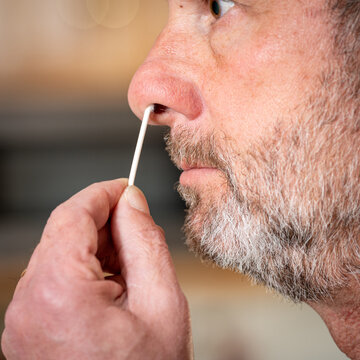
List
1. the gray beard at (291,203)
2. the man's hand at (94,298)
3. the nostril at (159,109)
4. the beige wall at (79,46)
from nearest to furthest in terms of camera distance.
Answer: the man's hand at (94,298), the gray beard at (291,203), the nostril at (159,109), the beige wall at (79,46)

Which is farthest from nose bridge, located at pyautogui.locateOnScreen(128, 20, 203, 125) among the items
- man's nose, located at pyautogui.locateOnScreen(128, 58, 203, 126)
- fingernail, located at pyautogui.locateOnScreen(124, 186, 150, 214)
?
fingernail, located at pyautogui.locateOnScreen(124, 186, 150, 214)

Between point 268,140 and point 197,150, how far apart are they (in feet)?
0.36

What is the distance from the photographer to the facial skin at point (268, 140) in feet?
1.99

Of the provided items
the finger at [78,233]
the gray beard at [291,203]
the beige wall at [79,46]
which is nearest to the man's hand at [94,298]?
the finger at [78,233]

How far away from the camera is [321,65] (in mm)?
601

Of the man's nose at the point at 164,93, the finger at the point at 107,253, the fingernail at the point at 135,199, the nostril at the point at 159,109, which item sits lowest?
the finger at the point at 107,253

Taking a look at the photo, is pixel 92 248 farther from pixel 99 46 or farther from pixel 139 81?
pixel 99 46

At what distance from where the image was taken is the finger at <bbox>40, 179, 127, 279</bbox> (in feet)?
1.75

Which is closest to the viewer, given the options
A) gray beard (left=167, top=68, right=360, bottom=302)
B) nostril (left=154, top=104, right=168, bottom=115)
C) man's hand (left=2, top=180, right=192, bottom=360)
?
man's hand (left=2, top=180, right=192, bottom=360)

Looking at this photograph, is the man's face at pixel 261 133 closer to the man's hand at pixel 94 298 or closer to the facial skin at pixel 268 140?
the facial skin at pixel 268 140

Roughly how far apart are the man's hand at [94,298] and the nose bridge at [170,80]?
18 cm

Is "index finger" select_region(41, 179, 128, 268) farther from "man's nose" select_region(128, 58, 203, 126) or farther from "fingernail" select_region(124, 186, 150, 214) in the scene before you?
"man's nose" select_region(128, 58, 203, 126)

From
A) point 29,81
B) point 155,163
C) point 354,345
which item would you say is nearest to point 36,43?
point 29,81

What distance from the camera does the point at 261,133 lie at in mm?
631
